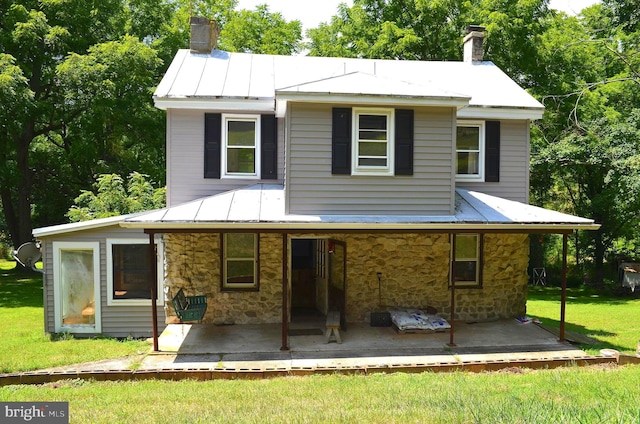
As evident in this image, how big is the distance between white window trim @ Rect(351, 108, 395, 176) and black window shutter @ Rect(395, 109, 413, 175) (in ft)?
0.33

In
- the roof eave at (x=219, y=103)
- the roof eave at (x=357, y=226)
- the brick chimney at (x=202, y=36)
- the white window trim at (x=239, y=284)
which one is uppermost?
the brick chimney at (x=202, y=36)

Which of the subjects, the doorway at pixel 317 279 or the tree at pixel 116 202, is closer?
the doorway at pixel 317 279

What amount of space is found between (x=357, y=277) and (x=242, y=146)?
4054 millimetres

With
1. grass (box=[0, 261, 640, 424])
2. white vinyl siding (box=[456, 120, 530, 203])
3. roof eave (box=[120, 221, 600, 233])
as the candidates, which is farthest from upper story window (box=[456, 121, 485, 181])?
grass (box=[0, 261, 640, 424])

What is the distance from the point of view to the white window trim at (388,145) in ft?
32.5

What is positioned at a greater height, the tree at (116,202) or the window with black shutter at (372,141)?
the window with black shutter at (372,141)

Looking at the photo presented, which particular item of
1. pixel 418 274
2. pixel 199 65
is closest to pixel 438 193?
pixel 418 274

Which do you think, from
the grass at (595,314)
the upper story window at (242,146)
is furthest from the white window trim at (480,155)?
the upper story window at (242,146)

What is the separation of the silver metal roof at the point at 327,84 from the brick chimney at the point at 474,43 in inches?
11.6

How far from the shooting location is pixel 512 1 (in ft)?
69.5

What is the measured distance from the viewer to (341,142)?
9844 millimetres

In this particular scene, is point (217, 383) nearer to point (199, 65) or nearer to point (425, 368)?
point (425, 368)

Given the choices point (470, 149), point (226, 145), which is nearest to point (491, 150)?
point (470, 149)

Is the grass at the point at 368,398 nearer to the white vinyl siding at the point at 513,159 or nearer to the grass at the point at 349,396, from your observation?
the grass at the point at 349,396
